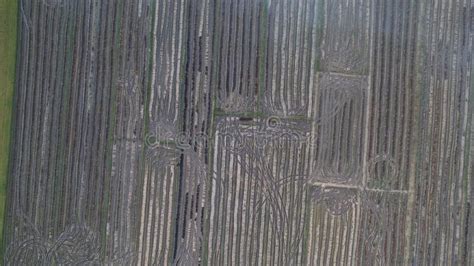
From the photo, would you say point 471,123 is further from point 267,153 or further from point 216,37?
point 216,37

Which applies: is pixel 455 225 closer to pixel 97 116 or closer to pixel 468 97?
pixel 468 97

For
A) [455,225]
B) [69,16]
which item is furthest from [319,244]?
[69,16]

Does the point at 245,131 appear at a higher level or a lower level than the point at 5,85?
lower

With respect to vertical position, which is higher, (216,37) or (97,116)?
(216,37)

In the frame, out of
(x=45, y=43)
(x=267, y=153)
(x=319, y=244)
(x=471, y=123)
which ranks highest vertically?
(x=45, y=43)

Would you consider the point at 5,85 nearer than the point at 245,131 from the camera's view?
Yes

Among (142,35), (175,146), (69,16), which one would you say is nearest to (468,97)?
(175,146)
